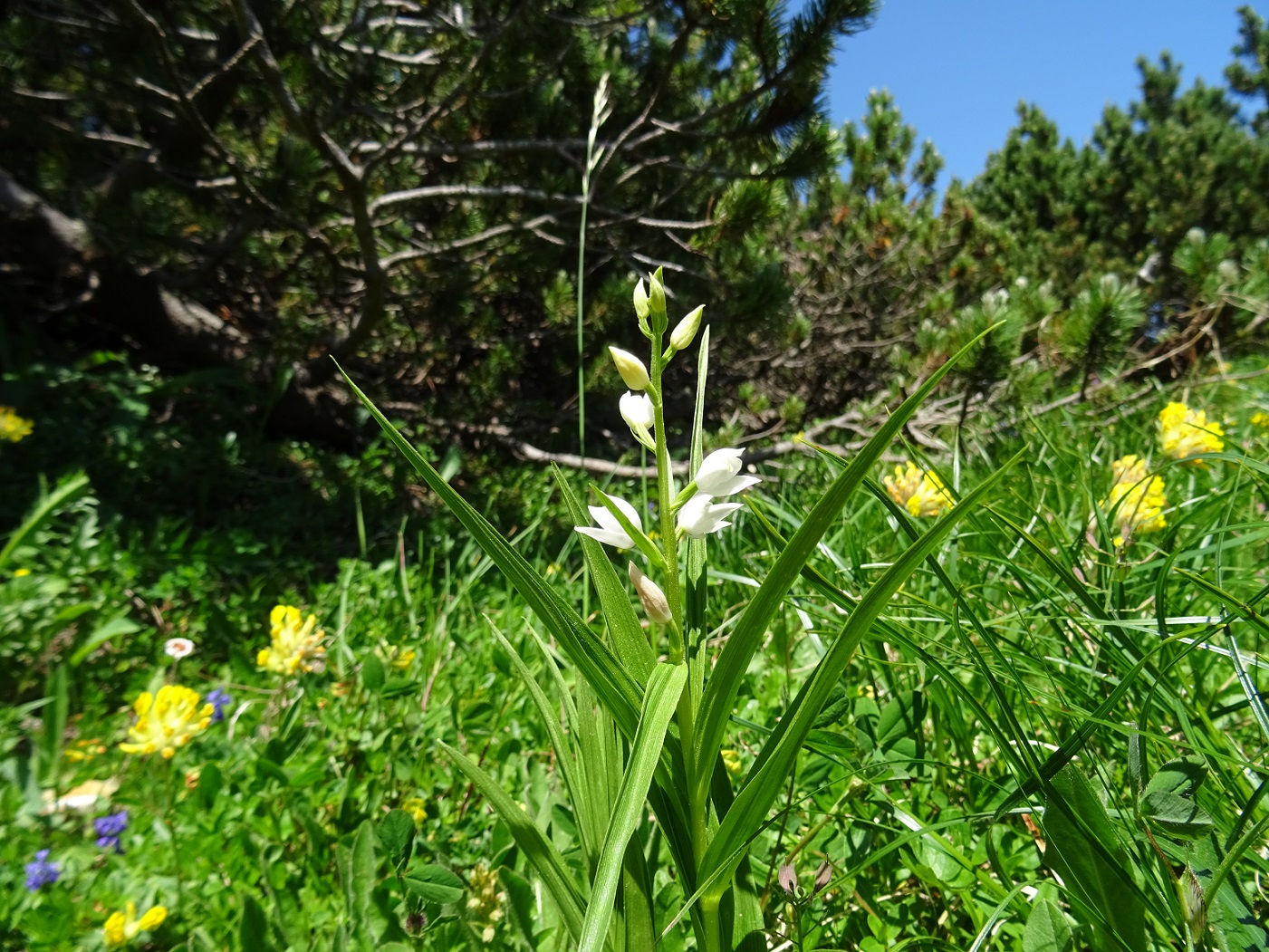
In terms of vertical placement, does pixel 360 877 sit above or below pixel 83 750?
above

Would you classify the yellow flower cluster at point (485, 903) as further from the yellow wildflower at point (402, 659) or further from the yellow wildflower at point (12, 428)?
the yellow wildflower at point (12, 428)

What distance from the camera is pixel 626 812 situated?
0.43 metres

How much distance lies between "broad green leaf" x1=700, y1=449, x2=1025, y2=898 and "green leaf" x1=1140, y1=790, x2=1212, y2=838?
265 mm

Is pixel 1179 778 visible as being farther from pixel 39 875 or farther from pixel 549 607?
pixel 39 875

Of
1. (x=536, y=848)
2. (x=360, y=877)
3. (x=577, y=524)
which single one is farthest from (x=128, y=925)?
(x=577, y=524)

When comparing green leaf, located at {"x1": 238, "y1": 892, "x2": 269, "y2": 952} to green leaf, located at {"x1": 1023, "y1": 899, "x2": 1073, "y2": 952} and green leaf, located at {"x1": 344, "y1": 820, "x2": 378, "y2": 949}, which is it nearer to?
green leaf, located at {"x1": 344, "y1": 820, "x2": 378, "y2": 949}

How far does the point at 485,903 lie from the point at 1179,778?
0.68m

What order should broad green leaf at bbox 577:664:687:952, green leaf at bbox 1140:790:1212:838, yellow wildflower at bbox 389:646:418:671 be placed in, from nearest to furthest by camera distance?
broad green leaf at bbox 577:664:687:952 → green leaf at bbox 1140:790:1212:838 → yellow wildflower at bbox 389:646:418:671

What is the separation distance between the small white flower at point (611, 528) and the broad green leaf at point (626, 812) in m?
0.14

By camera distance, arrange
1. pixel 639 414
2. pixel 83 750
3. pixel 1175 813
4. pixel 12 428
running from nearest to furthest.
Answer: pixel 1175 813 < pixel 639 414 < pixel 83 750 < pixel 12 428

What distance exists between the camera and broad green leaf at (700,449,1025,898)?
46 cm

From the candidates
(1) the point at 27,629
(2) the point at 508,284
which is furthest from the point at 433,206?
(1) the point at 27,629

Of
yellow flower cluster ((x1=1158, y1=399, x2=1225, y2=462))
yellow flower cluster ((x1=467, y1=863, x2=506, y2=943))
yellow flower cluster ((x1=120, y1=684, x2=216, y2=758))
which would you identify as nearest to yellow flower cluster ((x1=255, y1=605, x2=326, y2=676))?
yellow flower cluster ((x1=120, y1=684, x2=216, y2=758))

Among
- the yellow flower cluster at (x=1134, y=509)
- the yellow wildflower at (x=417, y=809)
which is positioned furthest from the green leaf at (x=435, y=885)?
the yellow flower cluster at (x=1134, y=509)
